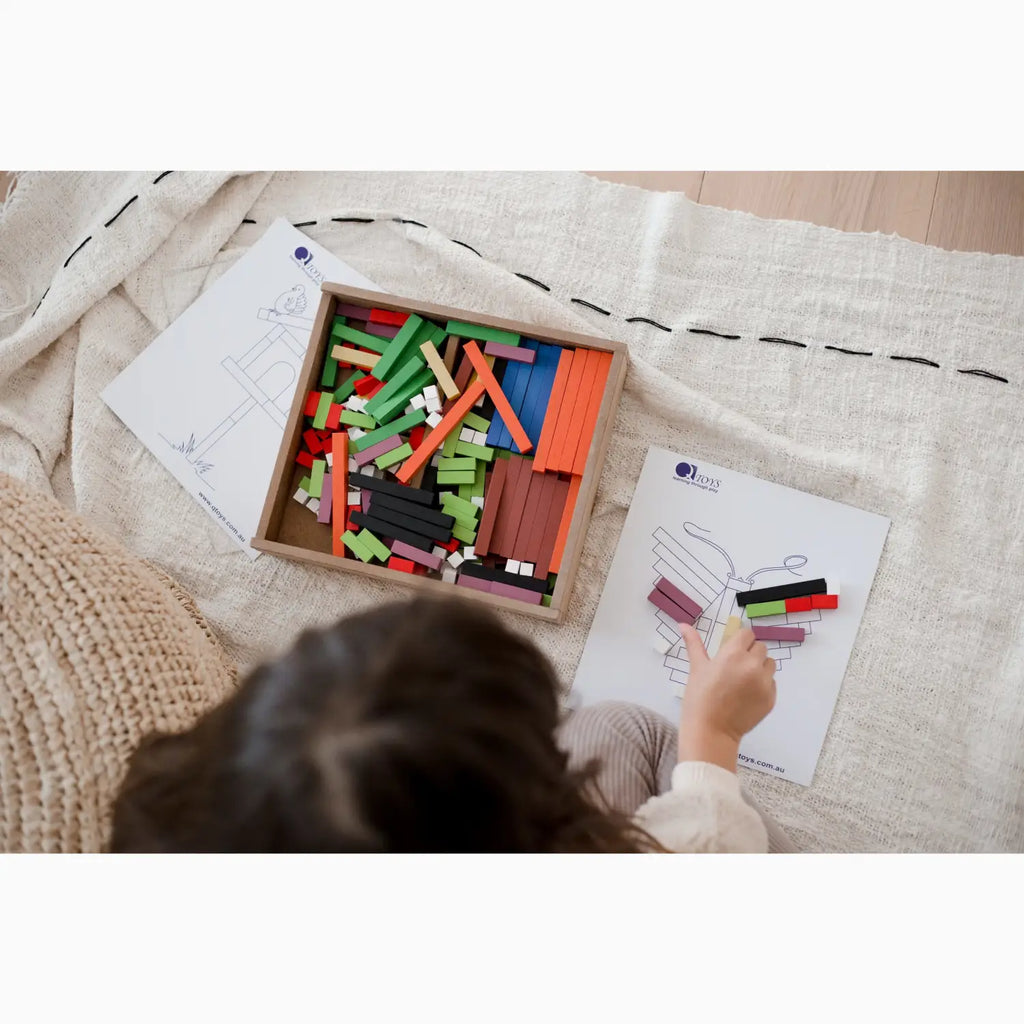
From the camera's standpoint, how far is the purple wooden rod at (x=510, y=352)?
974mm

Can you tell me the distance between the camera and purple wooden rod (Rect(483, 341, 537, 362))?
3.20 feet

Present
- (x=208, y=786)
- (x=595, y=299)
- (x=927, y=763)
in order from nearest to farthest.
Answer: (x=208, y=786)
(x=927, y=763)
(x=595, y=299)

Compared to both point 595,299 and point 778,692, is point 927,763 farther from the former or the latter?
point 595,299

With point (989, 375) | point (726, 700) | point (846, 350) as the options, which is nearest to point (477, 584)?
point (726, 700)

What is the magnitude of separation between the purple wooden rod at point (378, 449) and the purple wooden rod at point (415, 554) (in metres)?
0.11

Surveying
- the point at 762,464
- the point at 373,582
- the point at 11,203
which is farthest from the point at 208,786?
the point at 11,203

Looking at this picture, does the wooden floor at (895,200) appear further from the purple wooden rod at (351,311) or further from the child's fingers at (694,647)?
the child's fingers at (694,647)

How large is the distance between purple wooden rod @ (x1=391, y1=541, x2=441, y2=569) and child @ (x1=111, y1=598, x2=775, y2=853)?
0.29 metres

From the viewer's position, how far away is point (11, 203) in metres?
1.12

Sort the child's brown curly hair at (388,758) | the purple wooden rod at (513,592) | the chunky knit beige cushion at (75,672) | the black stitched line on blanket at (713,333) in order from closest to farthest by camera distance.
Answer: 1. the child's brown curly hair at (388,758)
2. the chunky knit beige cushion at (75,672)
3. the purple wooden rod at (513,592)
4. the black stitched line on blanket at (713,333)

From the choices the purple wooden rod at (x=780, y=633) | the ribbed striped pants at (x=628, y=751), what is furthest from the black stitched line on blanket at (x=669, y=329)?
the ribbed striped pants at (x=628, y=751)

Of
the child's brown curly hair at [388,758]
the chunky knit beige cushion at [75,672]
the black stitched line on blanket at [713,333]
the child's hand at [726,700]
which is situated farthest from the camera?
Answer: the black stitched line on blanket at [713,333]

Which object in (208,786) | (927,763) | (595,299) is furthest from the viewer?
(595,299)

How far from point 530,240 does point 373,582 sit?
472mm
